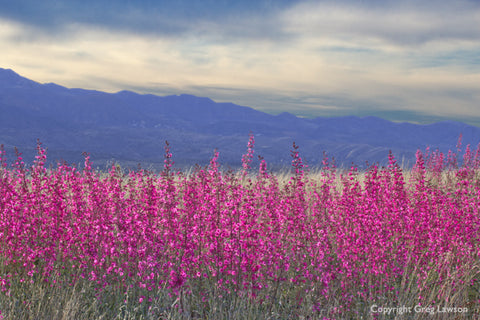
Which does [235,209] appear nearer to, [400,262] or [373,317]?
[373,317]

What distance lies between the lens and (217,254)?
5.28 meters

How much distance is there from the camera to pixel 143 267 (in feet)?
16.8

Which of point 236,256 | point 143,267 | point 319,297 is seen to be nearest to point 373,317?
point 319,297

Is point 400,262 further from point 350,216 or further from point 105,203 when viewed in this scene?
point 105,203

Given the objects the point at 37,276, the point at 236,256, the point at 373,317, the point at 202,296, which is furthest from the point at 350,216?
the point at 37,276

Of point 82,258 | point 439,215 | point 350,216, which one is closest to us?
point 82,258

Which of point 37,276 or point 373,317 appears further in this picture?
point 37,276

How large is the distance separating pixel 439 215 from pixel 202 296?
Answer: 423cm

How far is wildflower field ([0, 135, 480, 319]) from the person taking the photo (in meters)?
5.14

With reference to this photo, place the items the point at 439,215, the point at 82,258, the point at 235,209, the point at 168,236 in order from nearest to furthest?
the point at 235,209 → the point at 168,236 → the point at 82,258 → the point at 439,215

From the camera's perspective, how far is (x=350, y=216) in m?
6.31

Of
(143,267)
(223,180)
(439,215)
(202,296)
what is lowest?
(202,296)

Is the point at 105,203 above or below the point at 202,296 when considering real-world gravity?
above

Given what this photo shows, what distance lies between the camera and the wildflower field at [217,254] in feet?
16.9
